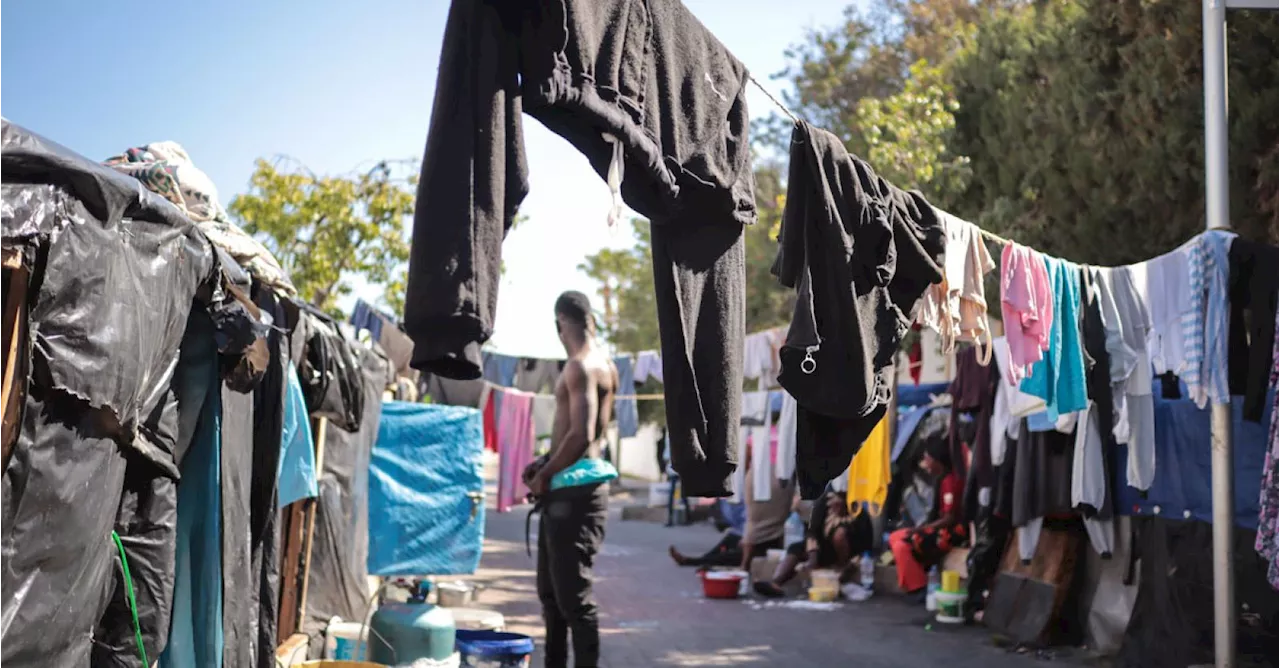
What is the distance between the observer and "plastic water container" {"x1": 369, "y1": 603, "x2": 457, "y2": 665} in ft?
21.9

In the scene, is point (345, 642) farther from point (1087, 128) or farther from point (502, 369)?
point (502, 369)

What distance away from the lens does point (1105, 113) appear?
12.0m

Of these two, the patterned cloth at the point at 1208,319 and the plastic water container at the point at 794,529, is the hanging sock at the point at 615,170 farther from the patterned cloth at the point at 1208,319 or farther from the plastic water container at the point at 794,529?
the plastic water container at the point at 794,529

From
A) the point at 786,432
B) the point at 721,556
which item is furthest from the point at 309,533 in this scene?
the point at 721,556

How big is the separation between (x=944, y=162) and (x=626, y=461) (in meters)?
33.3

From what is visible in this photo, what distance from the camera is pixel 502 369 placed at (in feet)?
67.3

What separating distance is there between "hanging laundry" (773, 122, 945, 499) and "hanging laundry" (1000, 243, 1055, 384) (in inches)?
86.3

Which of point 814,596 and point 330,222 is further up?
point 330,222

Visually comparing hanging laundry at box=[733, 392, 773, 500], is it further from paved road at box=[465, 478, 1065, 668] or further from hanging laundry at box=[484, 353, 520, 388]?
hanging laundry at box=[484, 353, 520, 388]

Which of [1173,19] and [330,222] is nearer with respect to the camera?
[1173,19]

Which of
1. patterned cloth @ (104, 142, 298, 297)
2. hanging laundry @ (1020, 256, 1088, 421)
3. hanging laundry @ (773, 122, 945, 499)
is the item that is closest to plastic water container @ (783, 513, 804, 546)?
hanging laundry @ (1020, 256, 1088, 421)

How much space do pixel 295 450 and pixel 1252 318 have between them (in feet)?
18.4

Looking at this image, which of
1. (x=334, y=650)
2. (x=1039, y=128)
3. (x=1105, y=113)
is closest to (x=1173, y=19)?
(x=1105, y=113)

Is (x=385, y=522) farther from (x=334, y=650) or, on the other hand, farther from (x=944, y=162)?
(x=944, y=162)
